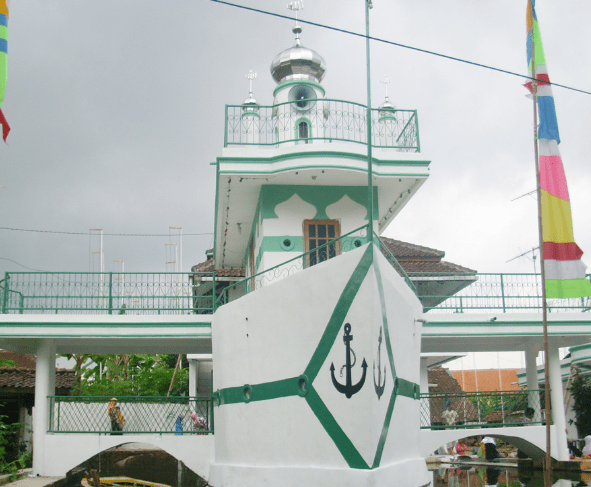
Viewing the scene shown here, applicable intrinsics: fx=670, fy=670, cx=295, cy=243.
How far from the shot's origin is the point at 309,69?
13734mm

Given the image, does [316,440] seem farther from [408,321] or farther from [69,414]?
[69,414]

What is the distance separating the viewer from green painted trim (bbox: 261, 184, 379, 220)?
1235 cm

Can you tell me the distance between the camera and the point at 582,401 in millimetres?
20359

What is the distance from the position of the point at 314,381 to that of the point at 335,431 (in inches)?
26.5

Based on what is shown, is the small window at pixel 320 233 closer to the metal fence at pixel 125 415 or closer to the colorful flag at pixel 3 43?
the metal fence at pixel 125 415

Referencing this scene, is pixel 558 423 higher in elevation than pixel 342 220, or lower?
lower

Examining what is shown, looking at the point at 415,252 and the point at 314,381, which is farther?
the point at 415,252

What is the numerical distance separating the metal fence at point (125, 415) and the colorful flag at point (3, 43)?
5.48 m

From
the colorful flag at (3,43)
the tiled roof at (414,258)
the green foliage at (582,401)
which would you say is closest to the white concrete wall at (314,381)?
the colorful flag at (3,43)

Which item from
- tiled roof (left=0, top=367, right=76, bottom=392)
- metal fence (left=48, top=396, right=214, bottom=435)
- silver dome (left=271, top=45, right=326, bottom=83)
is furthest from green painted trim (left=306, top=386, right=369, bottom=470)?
tiled roof (left=0, top=367, right=76, bottom=392)

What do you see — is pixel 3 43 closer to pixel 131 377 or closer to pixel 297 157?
A: pixel 297 157

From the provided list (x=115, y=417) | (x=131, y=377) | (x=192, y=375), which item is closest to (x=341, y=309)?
(x=115, y=417)

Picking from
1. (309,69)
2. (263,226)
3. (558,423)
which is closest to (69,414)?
(263,226)

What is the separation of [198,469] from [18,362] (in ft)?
62.0
